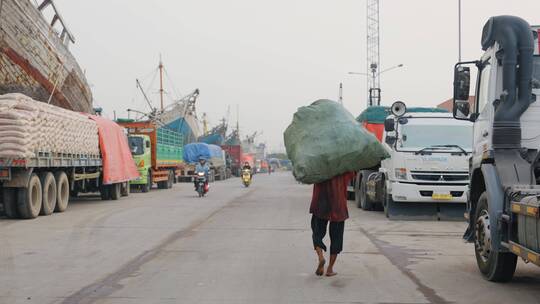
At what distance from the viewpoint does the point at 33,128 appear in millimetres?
14414

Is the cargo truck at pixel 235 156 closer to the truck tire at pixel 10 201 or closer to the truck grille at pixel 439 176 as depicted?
the truck tire at pixel 10 201

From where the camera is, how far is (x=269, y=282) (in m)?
7.26

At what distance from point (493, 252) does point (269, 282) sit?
2.53 metres

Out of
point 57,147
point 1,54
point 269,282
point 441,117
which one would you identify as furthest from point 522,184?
point 1,54

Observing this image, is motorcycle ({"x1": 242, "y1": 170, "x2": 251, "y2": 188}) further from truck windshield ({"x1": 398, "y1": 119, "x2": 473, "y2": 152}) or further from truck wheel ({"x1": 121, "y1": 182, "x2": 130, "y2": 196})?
truck windshield ({"x1": 398, "y1": 119, "x2": 473, "y2": 152})

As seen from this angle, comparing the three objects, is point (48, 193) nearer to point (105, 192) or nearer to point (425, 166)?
point (105, 192)

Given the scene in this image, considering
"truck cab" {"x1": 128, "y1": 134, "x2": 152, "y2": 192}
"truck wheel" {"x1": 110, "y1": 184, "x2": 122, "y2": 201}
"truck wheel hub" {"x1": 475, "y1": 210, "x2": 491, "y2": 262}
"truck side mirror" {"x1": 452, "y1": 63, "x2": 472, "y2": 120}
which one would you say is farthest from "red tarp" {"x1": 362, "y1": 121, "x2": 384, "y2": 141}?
"truck wheel hub" {"x1": 475, "y1": 210, "x2": 491, "y2": 262}

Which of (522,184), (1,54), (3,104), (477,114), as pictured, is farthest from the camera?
(1,54)

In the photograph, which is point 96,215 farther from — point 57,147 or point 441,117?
point 441,117

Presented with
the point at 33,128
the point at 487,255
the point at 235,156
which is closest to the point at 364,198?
the point at 33,128

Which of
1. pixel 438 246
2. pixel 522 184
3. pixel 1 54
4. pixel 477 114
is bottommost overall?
pixel 438 246

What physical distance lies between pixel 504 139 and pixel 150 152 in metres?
22.4

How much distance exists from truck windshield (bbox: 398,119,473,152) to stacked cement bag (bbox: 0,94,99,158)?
8407 mm

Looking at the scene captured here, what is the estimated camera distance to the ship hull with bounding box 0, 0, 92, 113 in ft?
76.9
